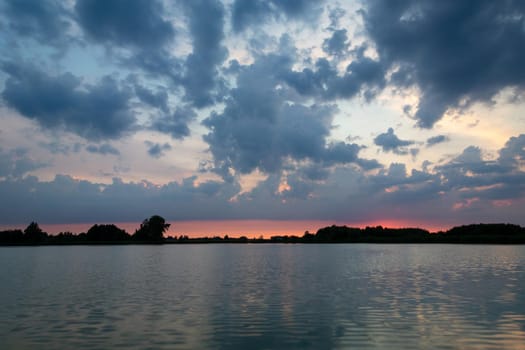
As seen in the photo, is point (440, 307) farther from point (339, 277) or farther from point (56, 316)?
point (56, 316)

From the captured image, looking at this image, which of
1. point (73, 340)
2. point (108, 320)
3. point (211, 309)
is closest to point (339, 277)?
point (211, 309)

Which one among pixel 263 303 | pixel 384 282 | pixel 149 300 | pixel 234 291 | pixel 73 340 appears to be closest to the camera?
pixel 73 340

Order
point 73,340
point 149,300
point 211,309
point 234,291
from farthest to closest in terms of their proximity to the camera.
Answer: point 234,291, point 149,300, point 211,309, point 73,340

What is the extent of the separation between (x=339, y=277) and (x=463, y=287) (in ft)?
49.6

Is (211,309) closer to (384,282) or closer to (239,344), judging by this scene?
(239,344)

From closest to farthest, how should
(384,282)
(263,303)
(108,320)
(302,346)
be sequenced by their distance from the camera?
(302,346), (108,320), (263,303), (384,282)

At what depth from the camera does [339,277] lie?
171 ft

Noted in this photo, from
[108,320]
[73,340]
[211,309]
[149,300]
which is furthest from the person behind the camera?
[149,300]

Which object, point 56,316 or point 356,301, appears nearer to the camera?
point 56,316

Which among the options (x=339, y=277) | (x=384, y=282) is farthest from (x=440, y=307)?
(x=339, y=277)

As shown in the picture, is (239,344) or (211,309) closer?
(239,344)

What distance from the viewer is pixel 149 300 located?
3478 cm

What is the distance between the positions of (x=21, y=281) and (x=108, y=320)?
30.8m

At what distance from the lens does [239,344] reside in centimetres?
2055
